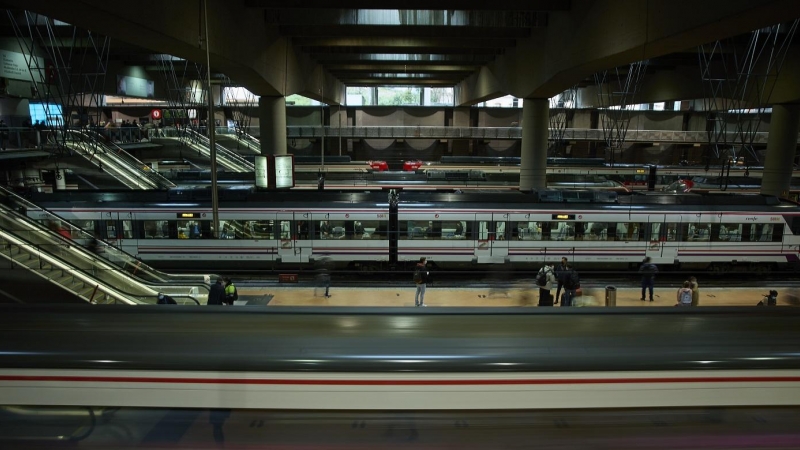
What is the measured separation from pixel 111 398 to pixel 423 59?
26858 mm

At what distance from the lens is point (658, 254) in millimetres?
16562

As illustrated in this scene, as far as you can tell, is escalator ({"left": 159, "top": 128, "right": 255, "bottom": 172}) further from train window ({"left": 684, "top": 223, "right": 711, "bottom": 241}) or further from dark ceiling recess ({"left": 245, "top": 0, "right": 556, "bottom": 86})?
train window ({"left": 684, "top": 223, "right": 711, "bottom": 241})

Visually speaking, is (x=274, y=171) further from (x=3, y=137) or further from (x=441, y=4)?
(x=3, y=137)

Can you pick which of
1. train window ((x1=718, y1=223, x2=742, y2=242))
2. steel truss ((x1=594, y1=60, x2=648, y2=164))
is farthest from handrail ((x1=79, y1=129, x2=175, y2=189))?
train window ((x1=718, y1=223, x2=742, y2=242))

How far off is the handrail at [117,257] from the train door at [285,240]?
3134 mm

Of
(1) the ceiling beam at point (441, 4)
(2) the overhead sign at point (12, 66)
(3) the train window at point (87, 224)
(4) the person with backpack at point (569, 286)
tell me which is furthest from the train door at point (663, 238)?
(2) the overhead sign at point (12, 66)

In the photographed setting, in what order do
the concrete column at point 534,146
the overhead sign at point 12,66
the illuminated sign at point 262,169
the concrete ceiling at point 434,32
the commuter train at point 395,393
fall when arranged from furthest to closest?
the overhead sign at point 12,66 → the concrete column at point 534,146 → the illuminated sign at point 262,169 → the concrete ceiling at point 434,32 → the commuter train at point 395,393

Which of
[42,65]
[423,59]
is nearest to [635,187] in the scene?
[423,59]

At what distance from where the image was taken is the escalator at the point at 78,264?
10.6m

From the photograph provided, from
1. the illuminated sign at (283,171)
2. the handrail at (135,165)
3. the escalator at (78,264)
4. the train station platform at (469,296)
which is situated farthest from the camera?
the handrail at (135,165)

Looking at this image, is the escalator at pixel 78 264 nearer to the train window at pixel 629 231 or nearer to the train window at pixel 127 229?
the train window at pixel 127 229

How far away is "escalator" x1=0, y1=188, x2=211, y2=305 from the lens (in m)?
10.6

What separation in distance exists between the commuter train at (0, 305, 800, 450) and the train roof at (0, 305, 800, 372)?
0.5 inches

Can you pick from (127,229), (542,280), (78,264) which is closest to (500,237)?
(542,280)
